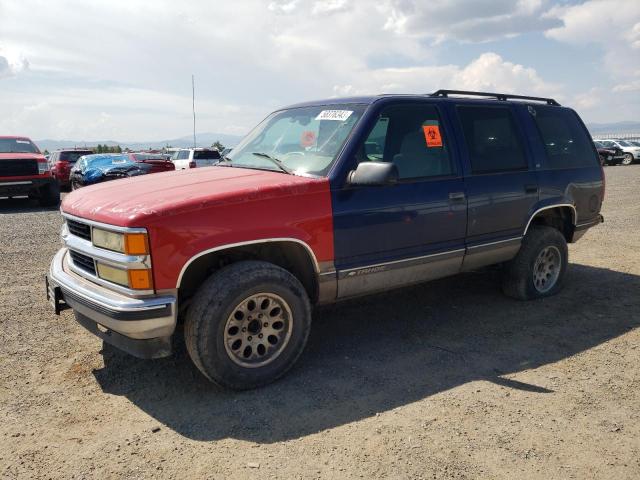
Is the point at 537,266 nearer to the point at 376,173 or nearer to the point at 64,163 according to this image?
the point at 376,173

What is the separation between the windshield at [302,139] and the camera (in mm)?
3949

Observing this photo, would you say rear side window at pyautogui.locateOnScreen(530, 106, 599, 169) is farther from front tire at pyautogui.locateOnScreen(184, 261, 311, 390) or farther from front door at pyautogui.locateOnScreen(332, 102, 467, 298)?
front tire at pyautogui.locateOnScreen(184, 261, 311, 390)

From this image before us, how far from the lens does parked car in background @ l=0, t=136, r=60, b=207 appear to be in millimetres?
12633

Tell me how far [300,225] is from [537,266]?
303 centimetres

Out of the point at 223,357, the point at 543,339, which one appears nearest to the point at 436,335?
the point at 543,339

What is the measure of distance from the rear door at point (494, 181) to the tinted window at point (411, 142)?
0.91 feet

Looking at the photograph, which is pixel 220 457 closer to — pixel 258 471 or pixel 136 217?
pixel 258 471

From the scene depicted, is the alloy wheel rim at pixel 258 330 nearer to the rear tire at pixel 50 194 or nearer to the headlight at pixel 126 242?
the headlight at pixel 126 242

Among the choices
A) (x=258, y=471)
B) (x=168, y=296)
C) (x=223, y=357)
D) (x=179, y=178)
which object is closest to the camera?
(x=258, y=471)

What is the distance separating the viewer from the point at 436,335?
14.8ft

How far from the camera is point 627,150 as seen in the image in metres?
31.0

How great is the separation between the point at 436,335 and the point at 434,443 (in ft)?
5.49

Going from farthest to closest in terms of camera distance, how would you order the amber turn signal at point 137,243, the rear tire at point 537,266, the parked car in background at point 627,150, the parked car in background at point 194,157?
the parked car in background at point 627,150 < the parked car in background at point 194,157 < the rear tire at point 537,266 < the amber turn signal at point 137,243

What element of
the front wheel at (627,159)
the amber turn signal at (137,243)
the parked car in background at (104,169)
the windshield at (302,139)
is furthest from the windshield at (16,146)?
the front wheel at (627,159)
